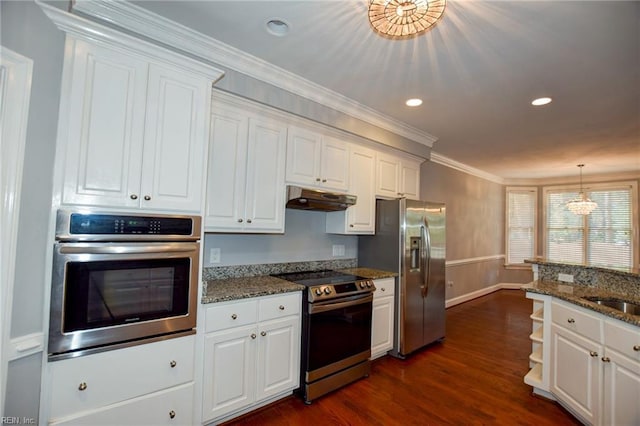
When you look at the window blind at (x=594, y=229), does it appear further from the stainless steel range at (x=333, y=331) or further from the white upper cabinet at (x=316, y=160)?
the white upper cabinet at (x=316, y=160)

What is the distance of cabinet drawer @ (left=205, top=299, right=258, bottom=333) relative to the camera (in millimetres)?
2025

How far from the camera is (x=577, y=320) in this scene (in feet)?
7.34

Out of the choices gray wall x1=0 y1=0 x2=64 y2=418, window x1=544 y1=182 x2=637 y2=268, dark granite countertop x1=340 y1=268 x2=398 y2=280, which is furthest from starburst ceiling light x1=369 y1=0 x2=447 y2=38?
window x1=544 y1=182 x2=637 y2=268

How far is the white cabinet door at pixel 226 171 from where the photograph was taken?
2270mm

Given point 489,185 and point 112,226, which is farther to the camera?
point 489,185

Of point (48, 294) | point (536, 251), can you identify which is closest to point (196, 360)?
point (48, 294)

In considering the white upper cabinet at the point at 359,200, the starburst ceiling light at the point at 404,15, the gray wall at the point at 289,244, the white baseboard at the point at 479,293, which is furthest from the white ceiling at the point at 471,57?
Answer: the white baseboard at the point at 479,293

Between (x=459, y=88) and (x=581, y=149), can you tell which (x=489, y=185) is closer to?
(x=581, y=149)

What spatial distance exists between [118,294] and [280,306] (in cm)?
110

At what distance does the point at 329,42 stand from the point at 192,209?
144 centimetres

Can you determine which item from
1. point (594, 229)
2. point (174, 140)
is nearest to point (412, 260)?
point (174, 140)

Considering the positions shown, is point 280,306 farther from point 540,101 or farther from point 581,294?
point 540,101

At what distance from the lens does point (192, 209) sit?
1895 millimetres

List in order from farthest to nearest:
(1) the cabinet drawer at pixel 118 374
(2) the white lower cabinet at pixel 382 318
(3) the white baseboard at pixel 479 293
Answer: (3) the white baseboard at pixel 479 293 → (2) the white lower cabinet at pixel 382 318 → (1) the cabinet drawer at pixel 118 374
